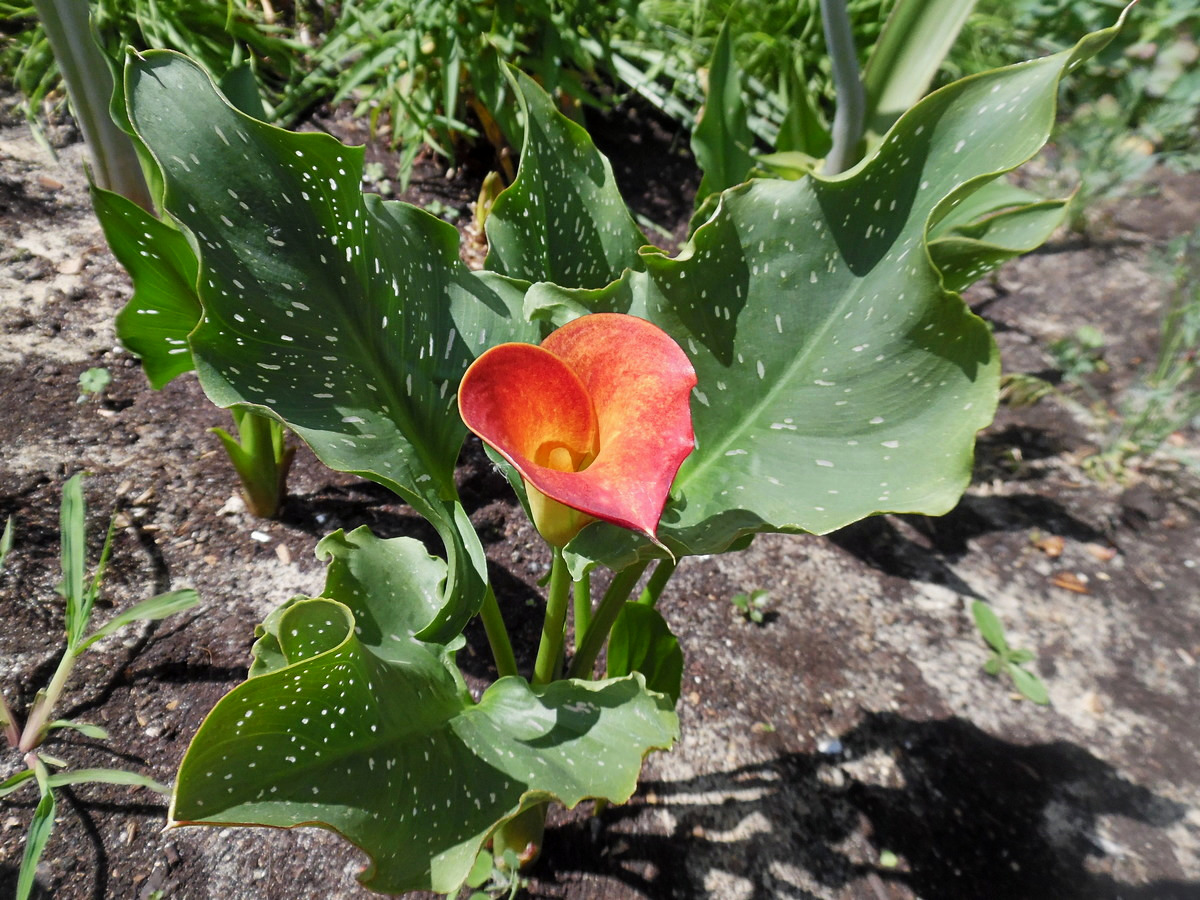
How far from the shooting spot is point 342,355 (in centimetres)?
57

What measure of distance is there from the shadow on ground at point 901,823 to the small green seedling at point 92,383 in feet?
2.91

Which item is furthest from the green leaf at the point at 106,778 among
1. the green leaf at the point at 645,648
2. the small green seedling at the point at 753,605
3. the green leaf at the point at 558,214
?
the small green seedling at the point at 753,605

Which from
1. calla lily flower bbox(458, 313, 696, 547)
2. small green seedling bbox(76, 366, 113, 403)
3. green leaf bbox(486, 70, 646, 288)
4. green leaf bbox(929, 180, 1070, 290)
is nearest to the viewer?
calla lily flower bbox(458, 313, 696, 547)

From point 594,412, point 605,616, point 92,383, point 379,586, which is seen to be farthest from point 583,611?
point 92,383

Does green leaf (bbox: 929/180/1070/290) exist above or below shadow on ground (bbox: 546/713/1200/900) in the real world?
above

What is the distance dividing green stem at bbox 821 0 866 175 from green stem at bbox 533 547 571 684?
2.11 feet

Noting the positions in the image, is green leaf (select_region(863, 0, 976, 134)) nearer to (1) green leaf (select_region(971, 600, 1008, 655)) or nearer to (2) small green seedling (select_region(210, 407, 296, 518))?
(1) green leaf (select_region(971, 600, 1008, 655))

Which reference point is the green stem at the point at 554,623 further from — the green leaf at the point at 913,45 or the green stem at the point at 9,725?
the green leaf at the point at 913,45

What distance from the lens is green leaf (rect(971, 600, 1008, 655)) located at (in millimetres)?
1113

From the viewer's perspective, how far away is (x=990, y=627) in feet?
3.68

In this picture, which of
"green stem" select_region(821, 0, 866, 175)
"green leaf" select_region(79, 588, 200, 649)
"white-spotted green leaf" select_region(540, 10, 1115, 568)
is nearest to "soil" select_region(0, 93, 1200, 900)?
"green leaf" select_region(79, 588, 200, 649)

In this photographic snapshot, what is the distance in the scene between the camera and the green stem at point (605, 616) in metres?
0.66

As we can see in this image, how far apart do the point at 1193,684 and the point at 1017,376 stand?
0.65 meters

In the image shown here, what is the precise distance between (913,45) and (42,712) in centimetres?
128
